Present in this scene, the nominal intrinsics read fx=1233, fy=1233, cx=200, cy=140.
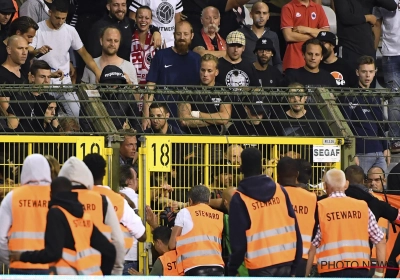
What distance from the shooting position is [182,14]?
64.5ft

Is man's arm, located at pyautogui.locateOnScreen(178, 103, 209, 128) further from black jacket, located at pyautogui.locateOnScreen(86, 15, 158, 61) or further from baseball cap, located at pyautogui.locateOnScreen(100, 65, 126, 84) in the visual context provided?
black jacket, located at pyautogui.locateOnScreen(86, 15, 158, 61)

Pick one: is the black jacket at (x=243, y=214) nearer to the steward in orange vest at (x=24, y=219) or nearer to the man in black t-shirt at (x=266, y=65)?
the steward in orange vest at (x=24, y=219)

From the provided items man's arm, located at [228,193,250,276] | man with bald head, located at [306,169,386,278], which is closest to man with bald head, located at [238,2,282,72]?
man with bald head, located at [306,169,386,278]

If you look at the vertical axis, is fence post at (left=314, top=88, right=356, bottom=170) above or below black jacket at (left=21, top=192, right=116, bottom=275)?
above

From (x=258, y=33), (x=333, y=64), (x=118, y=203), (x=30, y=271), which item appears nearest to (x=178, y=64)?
(x=258, y=33)

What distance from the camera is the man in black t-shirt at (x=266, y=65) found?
18.0 metres

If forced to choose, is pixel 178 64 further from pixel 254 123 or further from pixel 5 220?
pixel 5 220

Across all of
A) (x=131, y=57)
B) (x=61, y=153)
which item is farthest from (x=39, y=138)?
(x=131, y=57)

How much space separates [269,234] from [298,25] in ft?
27.4

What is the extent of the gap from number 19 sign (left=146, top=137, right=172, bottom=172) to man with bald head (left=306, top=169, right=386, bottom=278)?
198 cm

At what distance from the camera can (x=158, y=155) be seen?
13.9 m

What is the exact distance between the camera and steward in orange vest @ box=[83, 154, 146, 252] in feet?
39.1

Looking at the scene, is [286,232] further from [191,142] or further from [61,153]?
[61,153]

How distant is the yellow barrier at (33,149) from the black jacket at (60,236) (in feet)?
9.44
